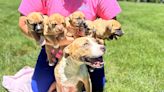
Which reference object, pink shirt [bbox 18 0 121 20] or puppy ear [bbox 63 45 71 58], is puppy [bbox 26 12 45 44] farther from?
pink shirt [bbox 18 0 121 20]

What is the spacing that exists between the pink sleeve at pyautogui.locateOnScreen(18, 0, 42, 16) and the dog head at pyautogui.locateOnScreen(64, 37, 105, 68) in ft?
2.78

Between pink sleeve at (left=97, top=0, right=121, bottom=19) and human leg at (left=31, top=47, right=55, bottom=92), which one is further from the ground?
pink sleeve at (left=97, top=0, right=121, bottom=19)

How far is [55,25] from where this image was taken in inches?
106

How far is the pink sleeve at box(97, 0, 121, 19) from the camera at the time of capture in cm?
364

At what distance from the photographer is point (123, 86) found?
6625 millimetres

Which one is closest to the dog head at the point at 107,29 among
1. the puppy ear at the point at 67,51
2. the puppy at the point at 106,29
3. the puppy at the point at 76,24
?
the puppy at the point at 106,29

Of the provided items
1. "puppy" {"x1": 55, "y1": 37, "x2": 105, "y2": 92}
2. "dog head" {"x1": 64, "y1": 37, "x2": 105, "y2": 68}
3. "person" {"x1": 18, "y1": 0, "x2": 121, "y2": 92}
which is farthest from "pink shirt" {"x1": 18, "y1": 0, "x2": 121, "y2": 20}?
"dog head" {"x1": 64, "y1": 37, "x2": 105, "y2": 68}

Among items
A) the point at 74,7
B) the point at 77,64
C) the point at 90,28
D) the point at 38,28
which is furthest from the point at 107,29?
the point at 74,7

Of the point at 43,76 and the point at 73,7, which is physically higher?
the point at 73,7

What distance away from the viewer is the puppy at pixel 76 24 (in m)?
2.74

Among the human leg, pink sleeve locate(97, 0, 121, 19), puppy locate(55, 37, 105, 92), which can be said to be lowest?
the human leg

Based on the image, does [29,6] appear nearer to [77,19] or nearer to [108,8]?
[108,8]

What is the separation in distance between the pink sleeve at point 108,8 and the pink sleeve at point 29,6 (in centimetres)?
51

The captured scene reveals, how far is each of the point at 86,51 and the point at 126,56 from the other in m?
5.95
